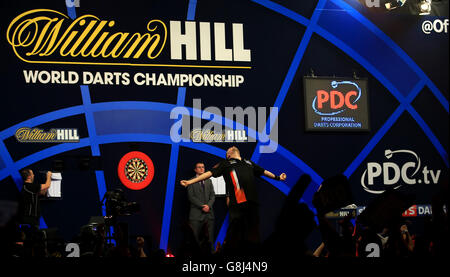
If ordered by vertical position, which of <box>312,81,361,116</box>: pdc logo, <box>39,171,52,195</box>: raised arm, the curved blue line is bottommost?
<box>39,171,52,195</box>: raised arm

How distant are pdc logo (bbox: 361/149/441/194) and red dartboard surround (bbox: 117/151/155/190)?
13.3ft

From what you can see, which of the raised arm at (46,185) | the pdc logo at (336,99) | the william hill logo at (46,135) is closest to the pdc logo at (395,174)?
the pdc logo at (336,99)

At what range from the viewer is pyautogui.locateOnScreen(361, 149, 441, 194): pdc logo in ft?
36.1

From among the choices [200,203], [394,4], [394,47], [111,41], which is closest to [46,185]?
[200,203]

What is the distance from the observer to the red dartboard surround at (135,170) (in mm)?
9977

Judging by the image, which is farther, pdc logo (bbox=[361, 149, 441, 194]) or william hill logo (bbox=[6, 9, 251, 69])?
pdc logo (bbox=[361, 149, 441, 194])

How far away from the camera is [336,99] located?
11008 mm

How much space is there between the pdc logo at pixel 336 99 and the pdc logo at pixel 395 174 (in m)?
1.18

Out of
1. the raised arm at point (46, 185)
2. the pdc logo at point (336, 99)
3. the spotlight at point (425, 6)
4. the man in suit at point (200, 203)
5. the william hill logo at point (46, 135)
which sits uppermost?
the spotlight at point (425, 6)

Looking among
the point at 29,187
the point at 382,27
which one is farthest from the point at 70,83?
the point at 382,27

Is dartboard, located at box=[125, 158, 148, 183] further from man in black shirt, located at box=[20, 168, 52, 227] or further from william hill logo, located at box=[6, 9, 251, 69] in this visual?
william hill logo, located at box=[6, 9, 251, 69]

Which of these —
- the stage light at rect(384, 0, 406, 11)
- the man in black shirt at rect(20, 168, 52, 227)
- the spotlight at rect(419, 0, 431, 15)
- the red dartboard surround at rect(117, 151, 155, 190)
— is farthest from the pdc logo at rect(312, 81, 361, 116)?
the man in black shirt at rect(20, 168, 52, 227)

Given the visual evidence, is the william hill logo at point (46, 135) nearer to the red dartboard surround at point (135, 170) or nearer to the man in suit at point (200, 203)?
the red dartboard surround at point (135, 170)

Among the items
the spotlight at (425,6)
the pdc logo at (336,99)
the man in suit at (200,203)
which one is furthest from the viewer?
the spotlight at (425,6)
